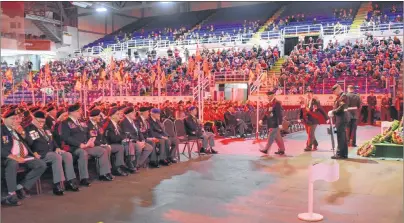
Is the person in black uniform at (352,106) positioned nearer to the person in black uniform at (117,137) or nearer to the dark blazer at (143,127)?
the dark blazer at (143,127)

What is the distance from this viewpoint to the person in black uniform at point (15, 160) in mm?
5988

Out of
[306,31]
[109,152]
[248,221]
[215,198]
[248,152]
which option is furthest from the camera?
[306,31]

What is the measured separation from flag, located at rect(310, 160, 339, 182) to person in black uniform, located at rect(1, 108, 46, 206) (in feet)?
12.3

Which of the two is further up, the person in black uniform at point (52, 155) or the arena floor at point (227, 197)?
the person in black uniform at point (52, 155)

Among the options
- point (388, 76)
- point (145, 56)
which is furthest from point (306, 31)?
point (145, 56)

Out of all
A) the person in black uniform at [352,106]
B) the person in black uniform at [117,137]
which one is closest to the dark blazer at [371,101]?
the person in black uniform at [352,106]

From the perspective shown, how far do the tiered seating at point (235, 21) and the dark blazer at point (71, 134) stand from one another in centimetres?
2826

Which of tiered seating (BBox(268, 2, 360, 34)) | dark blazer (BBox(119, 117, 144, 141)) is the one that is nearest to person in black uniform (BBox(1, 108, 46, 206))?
dark blazer (BBox(119, 117, 144, 141))

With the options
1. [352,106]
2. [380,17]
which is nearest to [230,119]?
[352,106]

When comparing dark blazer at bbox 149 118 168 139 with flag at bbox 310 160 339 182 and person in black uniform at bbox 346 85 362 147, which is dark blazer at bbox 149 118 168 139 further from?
person in black uniform at bbox 346 85 362 147

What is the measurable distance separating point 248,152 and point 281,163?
2.00 metres

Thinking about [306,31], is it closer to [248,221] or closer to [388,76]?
[388,76]

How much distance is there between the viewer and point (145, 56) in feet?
127

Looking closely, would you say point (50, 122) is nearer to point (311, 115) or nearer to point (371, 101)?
point (311, 115)
